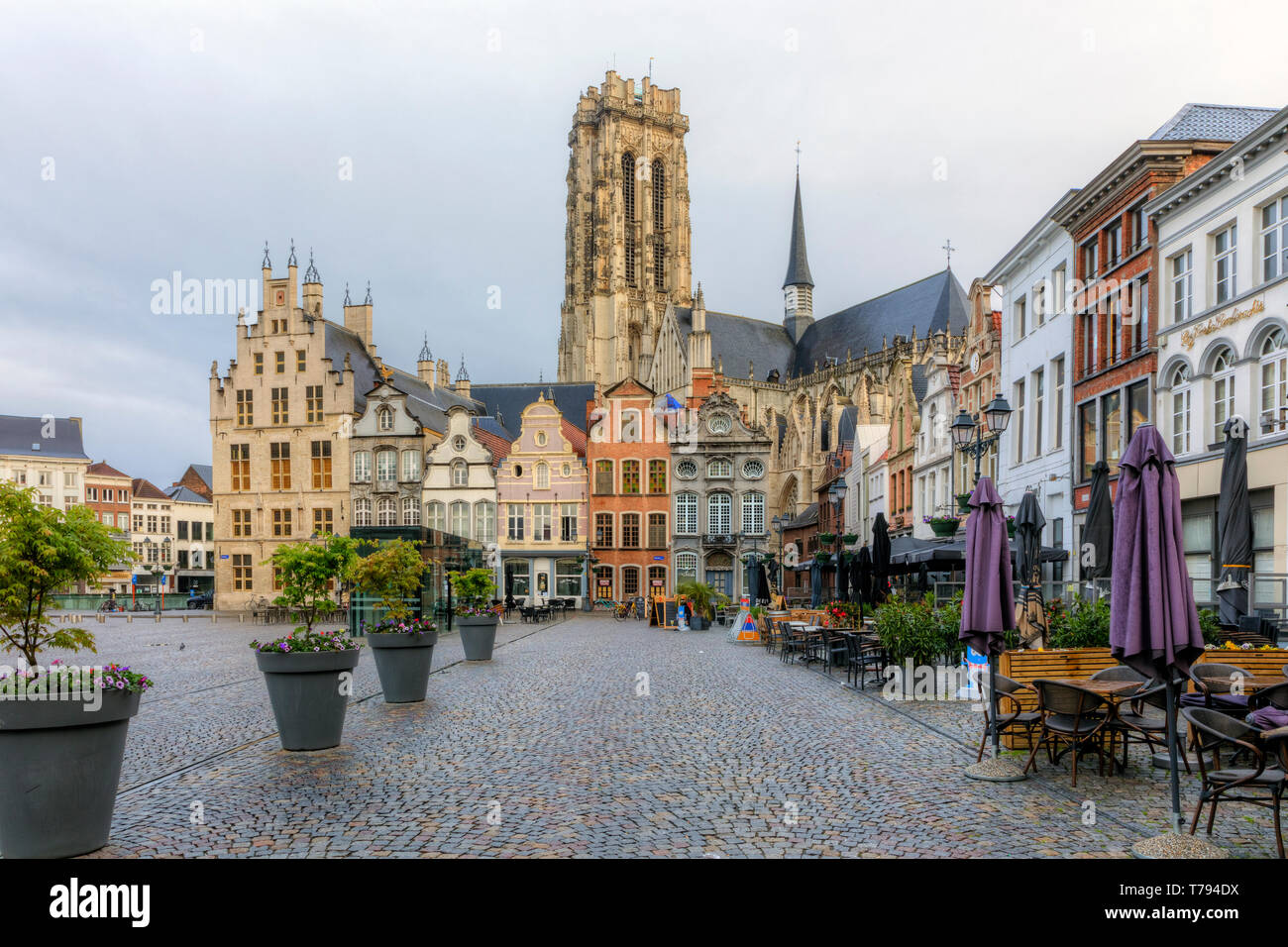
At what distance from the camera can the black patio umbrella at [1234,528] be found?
15891 millimetres

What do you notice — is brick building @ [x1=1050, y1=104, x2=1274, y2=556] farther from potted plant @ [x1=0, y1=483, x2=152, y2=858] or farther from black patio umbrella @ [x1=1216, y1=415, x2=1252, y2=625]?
potted plant @ [x1=0, y1=483, x2=152, y2=858]

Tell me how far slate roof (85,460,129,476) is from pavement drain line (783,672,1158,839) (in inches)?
3861

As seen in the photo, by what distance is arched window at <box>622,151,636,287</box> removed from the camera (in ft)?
320

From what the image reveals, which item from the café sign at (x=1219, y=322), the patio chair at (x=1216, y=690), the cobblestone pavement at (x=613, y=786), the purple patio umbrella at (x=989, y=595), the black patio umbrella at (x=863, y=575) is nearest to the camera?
the cobblestone pavement at (x=613, y=786)

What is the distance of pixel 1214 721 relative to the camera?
644cm

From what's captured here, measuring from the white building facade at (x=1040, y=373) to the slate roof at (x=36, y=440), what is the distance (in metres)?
86.5

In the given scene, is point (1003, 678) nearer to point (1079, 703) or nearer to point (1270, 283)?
point (1079, 703)

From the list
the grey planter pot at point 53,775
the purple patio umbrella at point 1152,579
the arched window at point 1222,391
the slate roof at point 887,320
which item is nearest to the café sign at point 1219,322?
the arched window at point 1222,391

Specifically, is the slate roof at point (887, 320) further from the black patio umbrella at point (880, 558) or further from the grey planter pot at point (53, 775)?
the grey planter pot at point (53, 775)

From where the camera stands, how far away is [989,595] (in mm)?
9234

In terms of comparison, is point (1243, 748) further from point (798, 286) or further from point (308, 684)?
point (798, 286)

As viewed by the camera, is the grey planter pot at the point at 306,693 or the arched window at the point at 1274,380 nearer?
the grey planter pot at the point at 306,693

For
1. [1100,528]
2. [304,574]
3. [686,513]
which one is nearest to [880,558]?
[1100,528]

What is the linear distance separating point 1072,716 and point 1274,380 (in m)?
15.5
